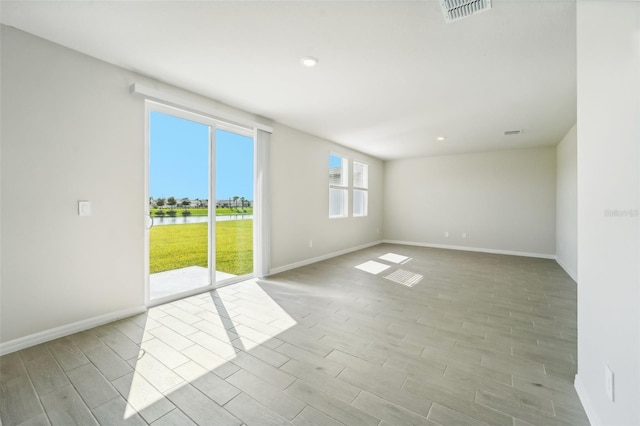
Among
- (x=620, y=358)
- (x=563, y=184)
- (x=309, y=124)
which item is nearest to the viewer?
(x=620, y=358)

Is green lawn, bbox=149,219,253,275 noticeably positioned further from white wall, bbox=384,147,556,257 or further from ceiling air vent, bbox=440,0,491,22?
white wall, bbox=384,147,556,257

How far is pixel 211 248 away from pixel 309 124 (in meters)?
2.60

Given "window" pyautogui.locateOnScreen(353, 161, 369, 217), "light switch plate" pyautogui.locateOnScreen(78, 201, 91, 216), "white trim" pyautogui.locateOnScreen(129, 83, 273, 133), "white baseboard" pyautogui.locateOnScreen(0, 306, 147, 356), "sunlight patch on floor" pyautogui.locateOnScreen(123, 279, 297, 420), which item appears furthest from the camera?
"window" pyautogui.locateOnScreen(353, 161, 369, 217)

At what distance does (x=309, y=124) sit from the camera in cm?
471

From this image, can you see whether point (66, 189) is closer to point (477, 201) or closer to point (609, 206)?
point (609, 206)

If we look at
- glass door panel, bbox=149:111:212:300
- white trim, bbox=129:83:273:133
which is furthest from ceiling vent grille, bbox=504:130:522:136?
glass door panel, bbox=149:111:212:300

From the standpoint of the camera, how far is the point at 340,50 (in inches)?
94.7

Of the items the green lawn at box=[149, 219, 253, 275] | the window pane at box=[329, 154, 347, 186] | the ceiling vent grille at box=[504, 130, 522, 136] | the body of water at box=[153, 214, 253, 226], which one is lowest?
the green lawn at box=[149, 219, 253, 275]

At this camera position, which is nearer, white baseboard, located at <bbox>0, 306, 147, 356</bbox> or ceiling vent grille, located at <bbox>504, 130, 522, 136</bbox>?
white baseboard, located at <bbox>0, 306, 147, 356</bbox>

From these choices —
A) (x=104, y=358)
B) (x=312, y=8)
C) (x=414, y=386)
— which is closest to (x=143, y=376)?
(x=104, y=358)

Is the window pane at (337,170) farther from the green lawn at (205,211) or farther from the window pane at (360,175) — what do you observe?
the green lawn at (205,211)

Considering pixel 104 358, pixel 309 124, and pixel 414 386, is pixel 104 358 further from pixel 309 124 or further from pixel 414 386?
pixel 309 124

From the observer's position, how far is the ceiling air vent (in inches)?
71.3

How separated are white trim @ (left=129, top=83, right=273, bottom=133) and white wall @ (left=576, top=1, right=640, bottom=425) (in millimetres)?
3518
